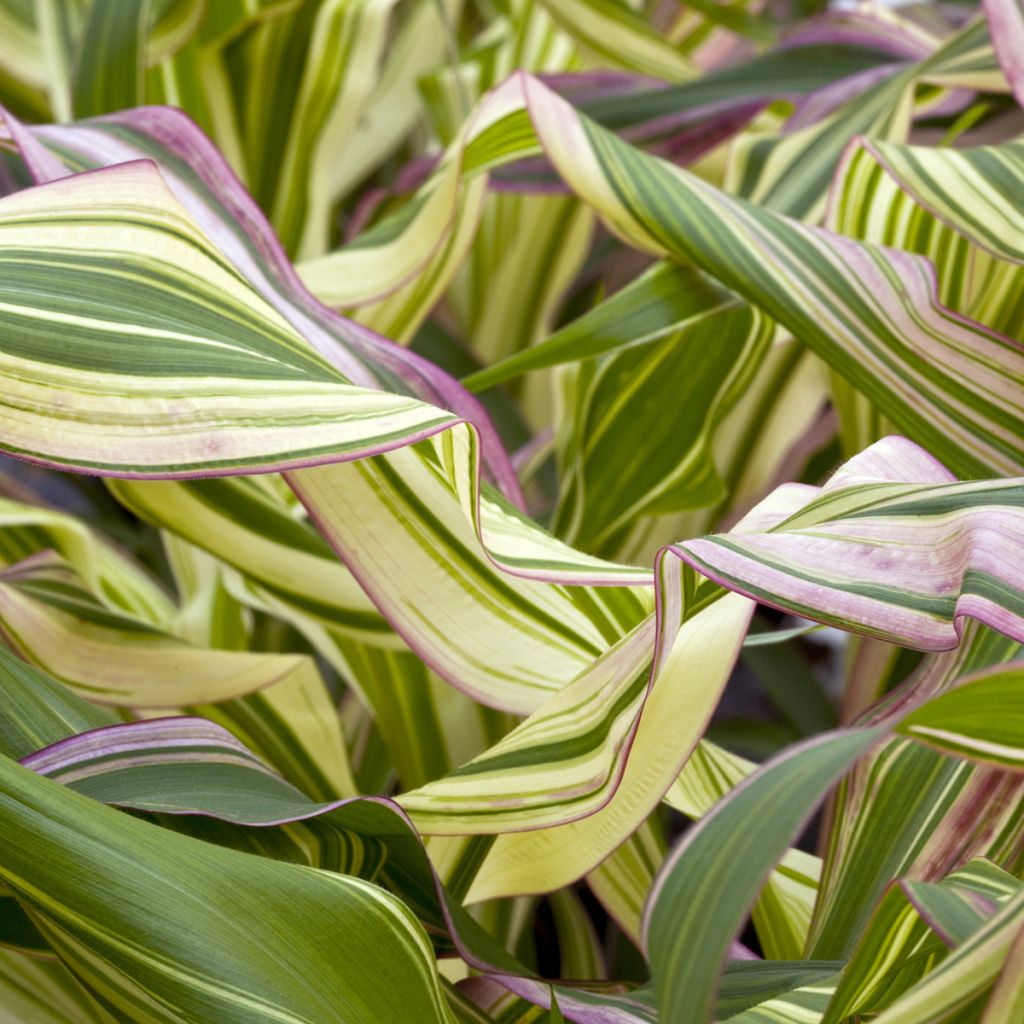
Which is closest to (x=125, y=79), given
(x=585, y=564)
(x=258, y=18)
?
(x=258, y=18)

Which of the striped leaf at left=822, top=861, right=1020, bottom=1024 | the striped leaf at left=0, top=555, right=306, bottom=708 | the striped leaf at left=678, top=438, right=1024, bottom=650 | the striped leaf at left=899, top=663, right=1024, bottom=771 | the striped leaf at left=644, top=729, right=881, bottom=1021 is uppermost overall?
the striped leaf at left=678, top=438, right=1024, bottom=650

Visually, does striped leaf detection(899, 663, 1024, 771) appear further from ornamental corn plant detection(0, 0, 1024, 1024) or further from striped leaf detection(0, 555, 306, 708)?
striped leaf detection(0, 555, 306, 708)

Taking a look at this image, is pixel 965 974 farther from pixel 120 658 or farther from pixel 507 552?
pixel 120 658

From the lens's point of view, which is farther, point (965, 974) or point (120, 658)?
point (120, 658)

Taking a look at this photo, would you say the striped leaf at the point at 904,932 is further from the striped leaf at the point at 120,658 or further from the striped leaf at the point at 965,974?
the striped leaf at the point at 120,658

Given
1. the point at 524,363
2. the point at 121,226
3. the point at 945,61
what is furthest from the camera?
the point at 945,61

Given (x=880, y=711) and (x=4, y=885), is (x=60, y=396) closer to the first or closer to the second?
(x=4, y=885)

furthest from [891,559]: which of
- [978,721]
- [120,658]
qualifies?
[120,658]

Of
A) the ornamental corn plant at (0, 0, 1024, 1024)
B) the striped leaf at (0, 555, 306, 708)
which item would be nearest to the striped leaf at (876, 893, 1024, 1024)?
the ornamental corn plant at (0, 0, 1024, 1024)
